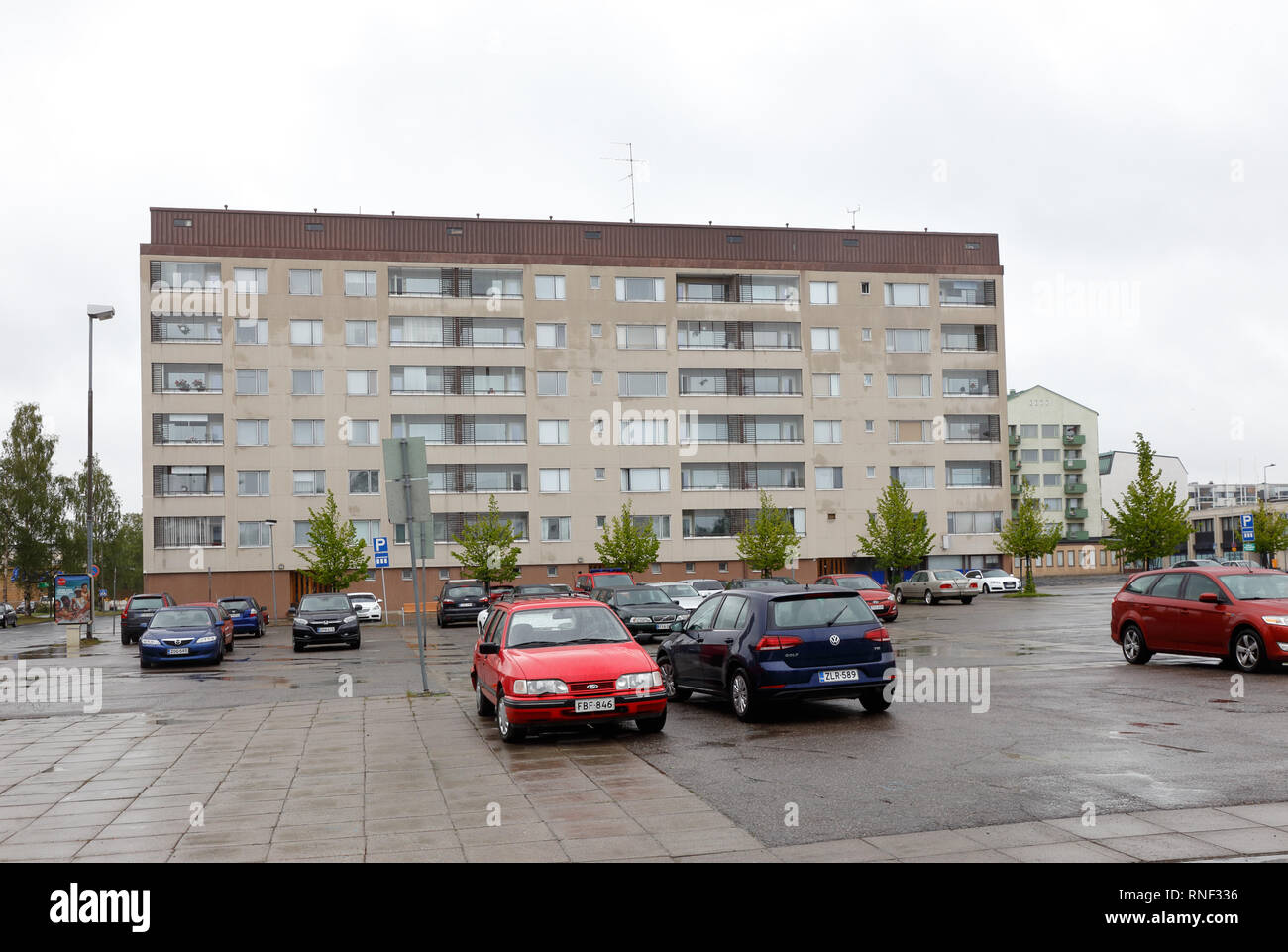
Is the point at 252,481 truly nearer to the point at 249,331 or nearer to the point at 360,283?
the point at 249,331

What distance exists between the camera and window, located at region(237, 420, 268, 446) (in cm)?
5966

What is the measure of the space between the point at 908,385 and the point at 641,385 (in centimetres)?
1634

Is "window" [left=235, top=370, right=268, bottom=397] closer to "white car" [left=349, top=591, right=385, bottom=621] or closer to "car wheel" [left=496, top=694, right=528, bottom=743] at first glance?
"white car" [left=349, top=591, right=385, bottom=621]

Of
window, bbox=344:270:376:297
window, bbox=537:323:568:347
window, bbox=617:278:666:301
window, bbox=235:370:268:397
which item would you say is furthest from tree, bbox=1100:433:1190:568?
window, bbox=235:370:268:397

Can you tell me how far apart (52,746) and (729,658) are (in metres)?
7.80

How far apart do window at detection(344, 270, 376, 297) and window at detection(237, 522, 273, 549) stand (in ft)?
43.5

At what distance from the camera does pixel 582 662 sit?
469 inches

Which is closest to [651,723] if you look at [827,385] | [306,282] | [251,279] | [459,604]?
[459,604]

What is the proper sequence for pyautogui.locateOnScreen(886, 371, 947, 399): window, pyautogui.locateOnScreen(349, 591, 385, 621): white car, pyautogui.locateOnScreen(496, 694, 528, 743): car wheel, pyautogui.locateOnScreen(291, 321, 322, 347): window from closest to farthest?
pyautogui.locateOnScreen(496, 694, 528, 743): car wheel
pyautogui.locateOnScreen(349, 591, 385, 621): white car
pyautogui.locateOnScreen(291, 321, 322, 347): window
pyautogui.locateOnScreen(886, 371, 947, 399): window

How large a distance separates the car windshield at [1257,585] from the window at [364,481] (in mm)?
49535

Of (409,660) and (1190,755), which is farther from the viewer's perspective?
(409,660)
